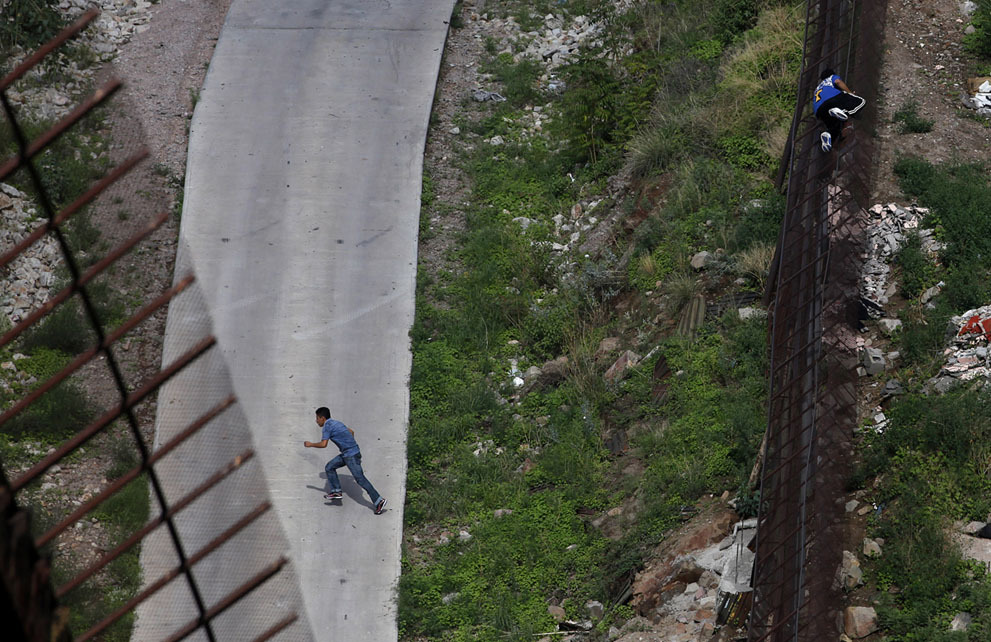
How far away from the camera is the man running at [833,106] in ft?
36.1

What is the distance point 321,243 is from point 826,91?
21.2 ft

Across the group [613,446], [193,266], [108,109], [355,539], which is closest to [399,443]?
[355,539]

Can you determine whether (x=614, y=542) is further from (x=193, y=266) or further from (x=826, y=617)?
(x=193, y=266)

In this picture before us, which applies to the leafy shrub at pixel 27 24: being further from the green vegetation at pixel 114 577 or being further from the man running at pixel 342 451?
the man running at pixel 342 451

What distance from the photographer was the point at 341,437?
10820 millimetres

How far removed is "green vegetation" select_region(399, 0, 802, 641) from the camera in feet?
33.3

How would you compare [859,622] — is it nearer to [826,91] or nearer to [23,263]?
[826,91]

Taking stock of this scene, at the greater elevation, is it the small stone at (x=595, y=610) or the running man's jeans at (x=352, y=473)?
the running man's jeans at (x=352, y=473)

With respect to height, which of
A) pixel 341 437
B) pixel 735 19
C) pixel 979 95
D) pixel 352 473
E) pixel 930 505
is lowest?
pixel 352 473

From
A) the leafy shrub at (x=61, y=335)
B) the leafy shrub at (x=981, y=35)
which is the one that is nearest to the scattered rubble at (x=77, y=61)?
the leafy shrub at (x=61, y=335)

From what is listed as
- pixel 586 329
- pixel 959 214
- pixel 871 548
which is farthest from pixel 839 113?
pixel 871 548

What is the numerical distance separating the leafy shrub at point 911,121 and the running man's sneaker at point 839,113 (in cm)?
217

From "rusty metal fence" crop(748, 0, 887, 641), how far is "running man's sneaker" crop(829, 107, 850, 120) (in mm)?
334

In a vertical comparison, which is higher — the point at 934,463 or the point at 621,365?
the point at 934,463
